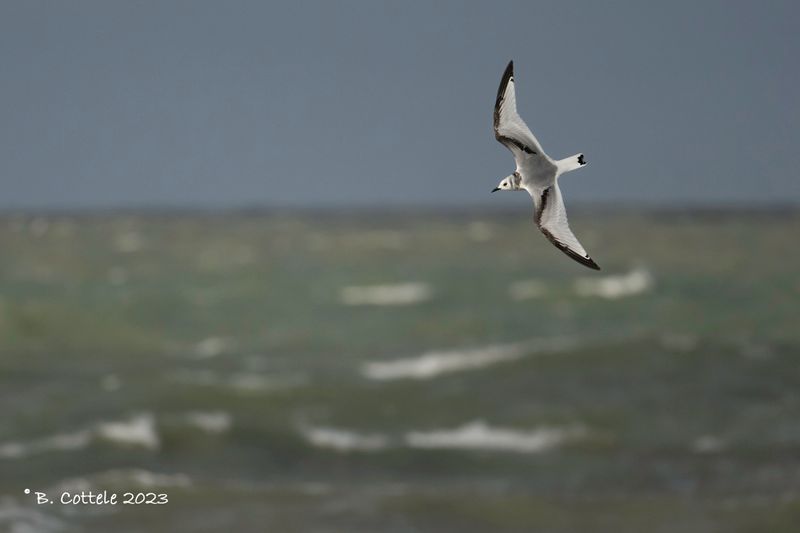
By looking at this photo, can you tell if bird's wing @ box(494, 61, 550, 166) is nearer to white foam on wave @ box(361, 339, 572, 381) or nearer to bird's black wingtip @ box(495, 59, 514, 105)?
bird's black wingtip @ box(495, 59, 514, 105)

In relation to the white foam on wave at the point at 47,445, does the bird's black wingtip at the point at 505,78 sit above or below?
below

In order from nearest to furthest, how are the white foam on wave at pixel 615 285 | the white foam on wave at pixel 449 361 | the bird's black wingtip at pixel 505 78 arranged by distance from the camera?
the bird's black wingtip at pixel 505 78 < the white foam on wave at pixel 449 361 < the white foam on wave at pixel 615 285

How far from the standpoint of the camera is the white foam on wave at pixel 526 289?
34094 millimetres

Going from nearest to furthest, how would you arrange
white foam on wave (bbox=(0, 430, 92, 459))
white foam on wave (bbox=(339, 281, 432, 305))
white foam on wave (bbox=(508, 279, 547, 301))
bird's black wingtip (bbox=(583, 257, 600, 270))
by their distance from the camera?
1. bird's black wingtip (bbox=(583, 257, 600, 270))
2. white foam on wave (bbox=(0, 430, 92, 459))
3. white foam on wave (bbox=(508, 279, 547, 301))
4. white foam on wave (bbox=(339, 281, 432, 305))

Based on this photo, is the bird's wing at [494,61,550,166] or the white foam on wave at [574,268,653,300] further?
the white foam on wave at [574,268,653,300]

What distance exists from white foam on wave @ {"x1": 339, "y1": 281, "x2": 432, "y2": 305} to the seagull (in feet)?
107

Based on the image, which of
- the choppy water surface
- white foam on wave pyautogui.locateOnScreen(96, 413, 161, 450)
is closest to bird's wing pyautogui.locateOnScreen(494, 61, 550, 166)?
the choppy water surface

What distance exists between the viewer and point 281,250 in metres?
51.9

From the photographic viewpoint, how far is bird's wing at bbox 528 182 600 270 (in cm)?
135

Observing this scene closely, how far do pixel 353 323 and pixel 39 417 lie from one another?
40.1 feet

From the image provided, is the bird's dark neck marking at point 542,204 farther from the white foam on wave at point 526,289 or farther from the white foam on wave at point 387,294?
the white foam on wave at point 387,294

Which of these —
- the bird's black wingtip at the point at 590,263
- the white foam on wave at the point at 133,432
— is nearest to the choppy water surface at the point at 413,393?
the white foam on wave at the point at 133,432

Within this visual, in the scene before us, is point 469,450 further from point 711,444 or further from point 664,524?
point 664,524

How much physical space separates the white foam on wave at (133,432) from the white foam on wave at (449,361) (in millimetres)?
5574
